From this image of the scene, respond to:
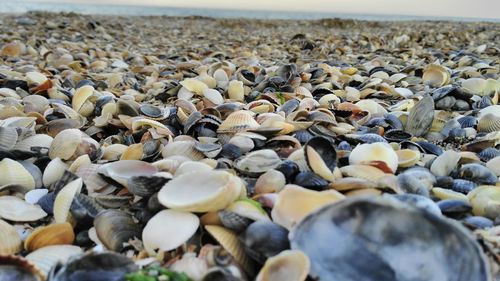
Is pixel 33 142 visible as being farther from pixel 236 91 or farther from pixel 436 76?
pixel 436 76

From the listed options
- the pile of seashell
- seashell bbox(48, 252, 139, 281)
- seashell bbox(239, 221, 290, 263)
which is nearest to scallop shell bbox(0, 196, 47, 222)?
the pile of seashell

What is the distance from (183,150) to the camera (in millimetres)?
1986

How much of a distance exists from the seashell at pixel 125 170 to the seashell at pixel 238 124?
1.86 ft

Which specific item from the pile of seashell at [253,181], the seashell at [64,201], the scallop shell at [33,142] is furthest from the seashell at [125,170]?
the scallop shell at [33,142]

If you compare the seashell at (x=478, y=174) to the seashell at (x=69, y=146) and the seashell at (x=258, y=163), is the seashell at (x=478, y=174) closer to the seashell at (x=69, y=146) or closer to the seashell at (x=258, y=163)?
the seashell at (x=258, y=163)

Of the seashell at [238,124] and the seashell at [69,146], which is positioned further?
the seashell at [238,124]

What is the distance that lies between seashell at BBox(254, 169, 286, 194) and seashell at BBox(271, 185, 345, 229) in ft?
0.70

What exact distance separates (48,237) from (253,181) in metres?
0.71

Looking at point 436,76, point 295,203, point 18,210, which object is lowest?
point 18,210

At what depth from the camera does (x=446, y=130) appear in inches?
94.2

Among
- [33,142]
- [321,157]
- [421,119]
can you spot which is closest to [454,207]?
[321,157]

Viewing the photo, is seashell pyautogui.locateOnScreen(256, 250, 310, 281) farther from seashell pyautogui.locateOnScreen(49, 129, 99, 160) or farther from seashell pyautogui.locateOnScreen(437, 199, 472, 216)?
seashell pyautogui.locateOnScreen(49, 129, 99, 160)

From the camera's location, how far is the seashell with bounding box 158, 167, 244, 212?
133cm

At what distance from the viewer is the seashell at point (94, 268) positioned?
3.67 ft
